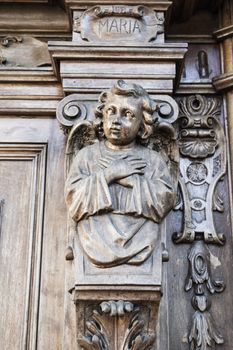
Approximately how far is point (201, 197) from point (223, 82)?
43 centimetres

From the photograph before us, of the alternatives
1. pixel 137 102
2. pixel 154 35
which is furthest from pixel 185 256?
pixel 154 35

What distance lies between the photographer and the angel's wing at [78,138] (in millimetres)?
A: 2055

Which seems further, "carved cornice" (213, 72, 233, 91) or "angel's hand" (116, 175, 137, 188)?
"carved cornice" (213, 72, 233, 91)

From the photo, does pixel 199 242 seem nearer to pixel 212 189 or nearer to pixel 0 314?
pixel 212 189

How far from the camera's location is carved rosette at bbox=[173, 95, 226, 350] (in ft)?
6.53

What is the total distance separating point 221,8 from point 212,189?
74 cm

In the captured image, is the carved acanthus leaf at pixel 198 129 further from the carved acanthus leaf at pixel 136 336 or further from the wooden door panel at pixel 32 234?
the carved acanthus leaf at pixel 136 336

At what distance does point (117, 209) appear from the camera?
6.12ft

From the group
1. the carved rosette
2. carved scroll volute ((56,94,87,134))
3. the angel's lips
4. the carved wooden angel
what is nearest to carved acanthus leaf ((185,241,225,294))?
the carved rosette

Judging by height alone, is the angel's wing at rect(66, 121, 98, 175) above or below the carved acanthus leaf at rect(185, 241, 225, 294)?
above

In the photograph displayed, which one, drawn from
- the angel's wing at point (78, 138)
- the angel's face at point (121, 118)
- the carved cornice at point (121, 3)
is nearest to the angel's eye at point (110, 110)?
the angel's face at point (121, 118)

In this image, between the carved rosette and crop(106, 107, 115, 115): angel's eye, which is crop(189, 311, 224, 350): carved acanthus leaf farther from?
crop(106, 107, 115, 115): angel's eye

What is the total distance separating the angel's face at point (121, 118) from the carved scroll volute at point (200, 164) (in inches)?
12.3

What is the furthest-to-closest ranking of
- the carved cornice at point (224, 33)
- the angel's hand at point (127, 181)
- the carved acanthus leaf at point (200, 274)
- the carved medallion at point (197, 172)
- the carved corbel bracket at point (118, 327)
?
the carved cornice at point (224, 33), the carved medallion at point (197, 172), the carved acanthus leaf at point (200, 274), the angel's hand at point (127, 181), the carved corbel bracket at point (118, 327)
